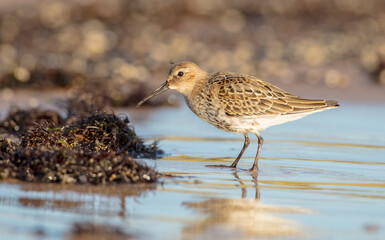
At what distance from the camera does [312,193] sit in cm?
626

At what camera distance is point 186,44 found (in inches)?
→ 684

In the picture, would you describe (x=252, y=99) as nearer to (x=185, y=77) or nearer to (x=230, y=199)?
(x=185, y=77)

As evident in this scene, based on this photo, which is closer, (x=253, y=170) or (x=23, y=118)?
(x=253, y=170)

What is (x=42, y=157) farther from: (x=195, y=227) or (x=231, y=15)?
(x=231, y=15)

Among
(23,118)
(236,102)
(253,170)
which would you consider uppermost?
(23,118)

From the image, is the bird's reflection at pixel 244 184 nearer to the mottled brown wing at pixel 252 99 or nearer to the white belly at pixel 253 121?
the white belly at pixel 253 121

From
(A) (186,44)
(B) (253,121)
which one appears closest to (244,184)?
(B) (253,121)

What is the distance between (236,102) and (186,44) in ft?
31.1

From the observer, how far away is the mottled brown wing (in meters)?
8.09

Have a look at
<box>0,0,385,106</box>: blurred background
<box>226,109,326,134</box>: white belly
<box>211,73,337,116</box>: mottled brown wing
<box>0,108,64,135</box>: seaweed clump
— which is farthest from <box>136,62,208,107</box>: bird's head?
<box>0,0,385,106</box>: blurred background

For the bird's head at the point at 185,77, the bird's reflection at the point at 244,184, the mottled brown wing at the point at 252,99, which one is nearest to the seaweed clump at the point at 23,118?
the bird's head at the point at 185,77

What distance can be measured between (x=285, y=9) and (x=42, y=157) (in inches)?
647

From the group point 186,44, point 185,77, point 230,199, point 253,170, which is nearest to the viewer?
point 230,199

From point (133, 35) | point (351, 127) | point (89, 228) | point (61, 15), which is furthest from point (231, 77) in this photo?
point (61, 15)
